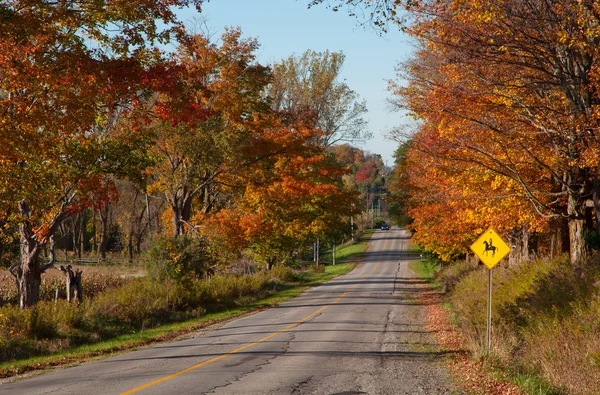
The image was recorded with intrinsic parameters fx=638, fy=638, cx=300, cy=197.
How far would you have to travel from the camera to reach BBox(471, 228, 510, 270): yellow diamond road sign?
1505 cm

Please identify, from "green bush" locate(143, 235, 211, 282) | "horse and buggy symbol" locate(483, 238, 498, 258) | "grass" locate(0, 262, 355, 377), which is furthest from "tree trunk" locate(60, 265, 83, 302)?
"horse and buggy symbol" locate(483, 238, 498, 258)

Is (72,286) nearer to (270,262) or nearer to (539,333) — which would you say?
(539,333)

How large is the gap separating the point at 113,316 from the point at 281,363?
9999mm

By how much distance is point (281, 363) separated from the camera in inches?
530

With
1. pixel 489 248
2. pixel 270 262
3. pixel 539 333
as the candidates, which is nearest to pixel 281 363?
pixel 489 248

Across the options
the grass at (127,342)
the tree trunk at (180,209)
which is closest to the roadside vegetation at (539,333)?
the grass at (127,342)

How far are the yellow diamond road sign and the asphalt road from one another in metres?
2.58

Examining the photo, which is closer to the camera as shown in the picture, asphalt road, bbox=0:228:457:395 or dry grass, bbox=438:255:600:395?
asphalt road, bbox=0:228:457:395

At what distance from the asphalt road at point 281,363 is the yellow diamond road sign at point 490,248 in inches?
102

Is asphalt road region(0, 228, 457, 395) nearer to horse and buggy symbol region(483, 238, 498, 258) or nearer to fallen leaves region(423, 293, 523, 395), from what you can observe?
fallen leaves region(423, 293, 523, 395)

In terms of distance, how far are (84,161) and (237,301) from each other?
15463 mm

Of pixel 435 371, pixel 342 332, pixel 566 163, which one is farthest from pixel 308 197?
pixel 435 371

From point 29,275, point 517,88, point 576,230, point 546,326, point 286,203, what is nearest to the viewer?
point 546,326

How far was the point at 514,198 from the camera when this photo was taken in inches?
793
